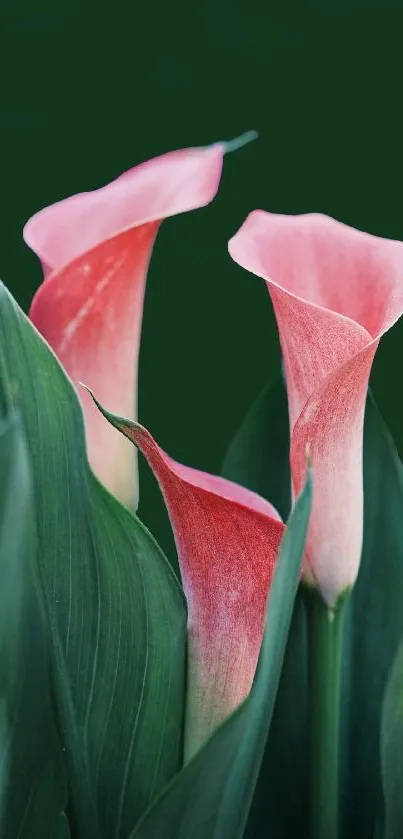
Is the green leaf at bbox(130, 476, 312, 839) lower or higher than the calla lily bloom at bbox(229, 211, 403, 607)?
lower

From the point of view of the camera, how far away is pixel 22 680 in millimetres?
441

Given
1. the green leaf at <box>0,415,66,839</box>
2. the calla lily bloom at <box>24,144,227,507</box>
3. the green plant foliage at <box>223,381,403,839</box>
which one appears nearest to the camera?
the green leaf at <box>0,415,66,839</box>

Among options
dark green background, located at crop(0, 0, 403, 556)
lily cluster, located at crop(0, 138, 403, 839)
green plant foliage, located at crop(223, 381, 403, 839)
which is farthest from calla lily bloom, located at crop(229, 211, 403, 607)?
dark green background, located at crop(0, 0, 403, 556)

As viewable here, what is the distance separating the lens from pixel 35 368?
456mm

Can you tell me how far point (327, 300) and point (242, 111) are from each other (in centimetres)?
35

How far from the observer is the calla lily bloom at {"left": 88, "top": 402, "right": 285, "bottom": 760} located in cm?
48

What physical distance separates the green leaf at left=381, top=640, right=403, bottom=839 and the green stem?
0.08 ft

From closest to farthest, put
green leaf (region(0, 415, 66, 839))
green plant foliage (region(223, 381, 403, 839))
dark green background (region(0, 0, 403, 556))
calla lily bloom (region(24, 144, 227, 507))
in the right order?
green leaf (region(0, 415, 66, 839)) → calla lily bloom (region(24, 144, 227, 507)) → green plant foliage (region(223, 381, 403, 839)) → dark green background (region(0, 0, 403, 556))

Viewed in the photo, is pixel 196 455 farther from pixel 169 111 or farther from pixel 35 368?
pixel 35 368

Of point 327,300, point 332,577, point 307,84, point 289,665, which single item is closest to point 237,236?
point 327,300

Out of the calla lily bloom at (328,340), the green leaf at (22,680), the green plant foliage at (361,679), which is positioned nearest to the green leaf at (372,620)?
the green plant foliage at (361,679)

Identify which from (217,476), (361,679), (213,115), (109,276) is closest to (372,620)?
(361,679)

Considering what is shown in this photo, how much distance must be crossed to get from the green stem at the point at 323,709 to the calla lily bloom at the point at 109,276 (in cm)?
11

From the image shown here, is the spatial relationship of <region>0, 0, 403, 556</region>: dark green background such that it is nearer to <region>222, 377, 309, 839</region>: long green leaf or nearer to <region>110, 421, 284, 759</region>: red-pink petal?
<region>222, 377, 309, 839</region>: long green leaf
